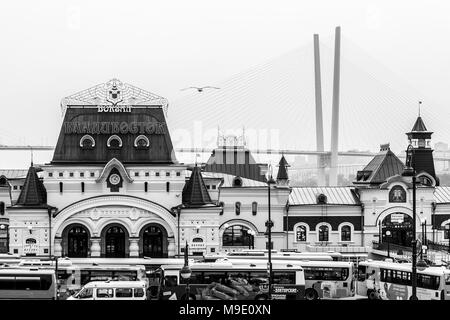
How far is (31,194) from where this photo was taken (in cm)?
4938

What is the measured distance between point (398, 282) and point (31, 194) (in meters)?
24.6

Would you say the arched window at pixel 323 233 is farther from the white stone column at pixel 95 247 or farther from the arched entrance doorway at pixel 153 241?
the white stone column at pixel 95 247

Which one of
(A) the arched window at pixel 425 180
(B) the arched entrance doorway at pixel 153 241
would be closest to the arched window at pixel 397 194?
(A) the arched window at pixel 425 180

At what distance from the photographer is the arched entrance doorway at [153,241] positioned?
164 feet

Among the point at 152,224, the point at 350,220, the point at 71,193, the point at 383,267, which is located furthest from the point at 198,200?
the point at 383,267

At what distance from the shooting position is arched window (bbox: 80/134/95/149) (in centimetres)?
5038

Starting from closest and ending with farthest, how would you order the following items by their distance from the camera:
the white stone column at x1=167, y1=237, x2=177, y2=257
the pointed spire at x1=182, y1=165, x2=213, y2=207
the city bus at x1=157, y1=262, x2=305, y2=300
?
the city bus at x1=157, y1=262, x2=305, y2=300
the white stone column at x1=167, y1=237, x2=177, y2=257
the pointed spire at x1=182, y1=165, x2=213, y2=207

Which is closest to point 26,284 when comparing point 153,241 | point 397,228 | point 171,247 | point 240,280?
point 240,280

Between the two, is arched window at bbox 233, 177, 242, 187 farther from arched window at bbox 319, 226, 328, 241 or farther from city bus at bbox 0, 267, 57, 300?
city bus at bbox 0, 267, 57, 300

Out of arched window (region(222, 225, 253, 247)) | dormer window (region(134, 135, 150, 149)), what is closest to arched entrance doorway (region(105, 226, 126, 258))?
dormer window (region(134, 135, 150, 149))

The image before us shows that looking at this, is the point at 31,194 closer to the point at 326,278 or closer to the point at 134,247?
the point at 134,247

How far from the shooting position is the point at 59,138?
5059 centimetres

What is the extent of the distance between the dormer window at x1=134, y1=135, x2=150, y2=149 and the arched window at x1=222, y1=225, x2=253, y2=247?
8179 mm
